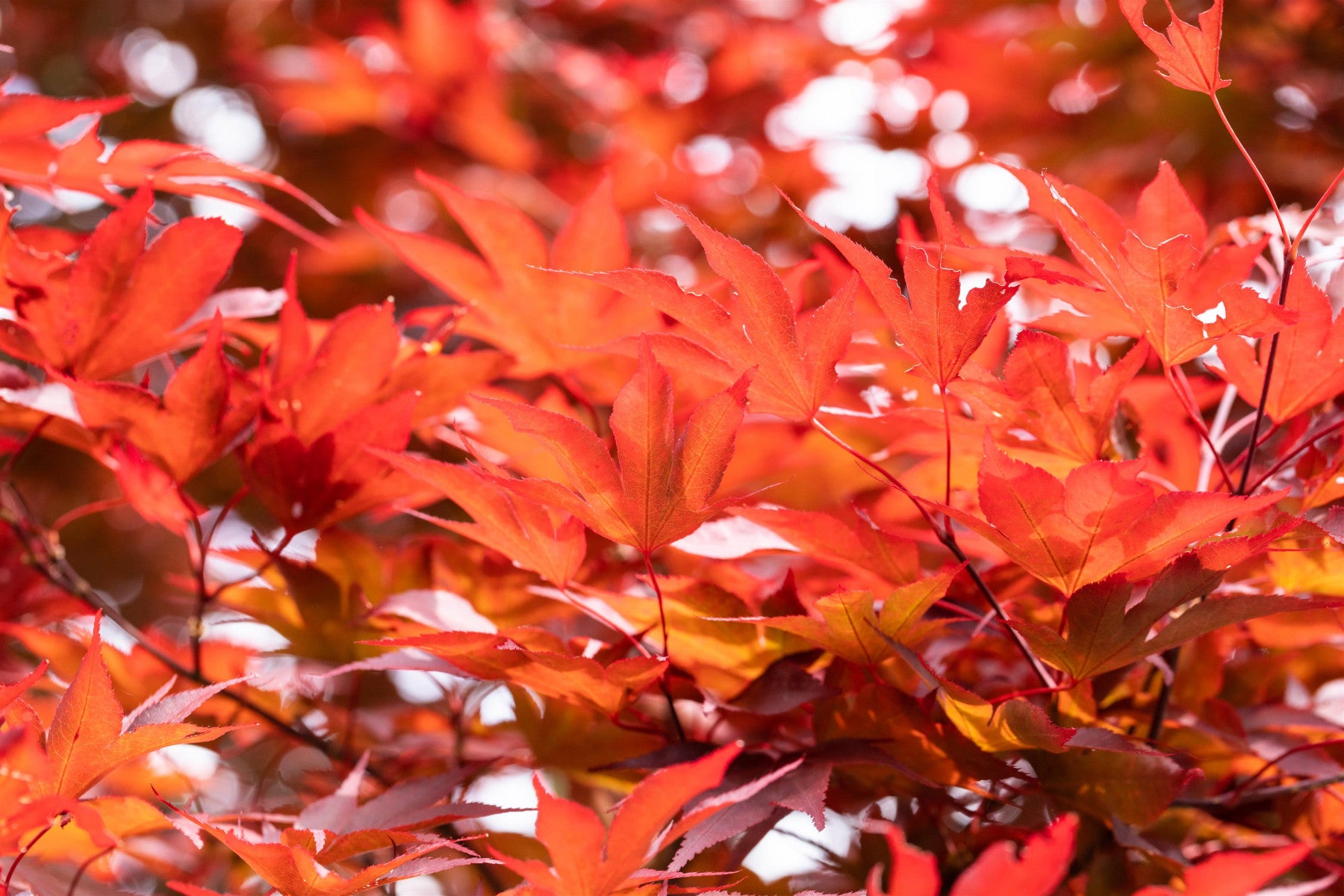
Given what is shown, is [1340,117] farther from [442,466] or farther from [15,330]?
[15,330]

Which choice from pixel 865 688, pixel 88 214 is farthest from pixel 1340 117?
pixel 88 214

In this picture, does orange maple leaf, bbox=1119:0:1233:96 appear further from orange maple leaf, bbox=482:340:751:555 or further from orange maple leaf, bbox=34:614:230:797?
orange maple leaf, bbox=34:614:230:797

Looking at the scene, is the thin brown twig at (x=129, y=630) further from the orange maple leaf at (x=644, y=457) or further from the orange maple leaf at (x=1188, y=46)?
the orange maple leaf at (x=1188, y=46)

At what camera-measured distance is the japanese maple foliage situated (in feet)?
1.30

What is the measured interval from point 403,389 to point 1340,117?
1454 mm

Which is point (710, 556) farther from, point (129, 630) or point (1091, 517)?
point (129, 630)

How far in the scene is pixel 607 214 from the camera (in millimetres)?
643

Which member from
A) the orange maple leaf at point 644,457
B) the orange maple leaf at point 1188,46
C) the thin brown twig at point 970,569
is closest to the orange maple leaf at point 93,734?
the orange maple leaf at point 644,457

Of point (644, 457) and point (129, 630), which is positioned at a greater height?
point (644, 457)

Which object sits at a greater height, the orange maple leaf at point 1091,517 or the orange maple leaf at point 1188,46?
the orange maple leaf at point 1188,46

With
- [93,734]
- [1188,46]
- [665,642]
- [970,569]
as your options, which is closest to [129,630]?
[93,734]

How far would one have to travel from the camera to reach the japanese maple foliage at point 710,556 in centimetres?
40

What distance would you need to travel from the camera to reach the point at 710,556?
468 mm

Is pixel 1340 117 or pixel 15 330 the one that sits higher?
pixel 15 330
